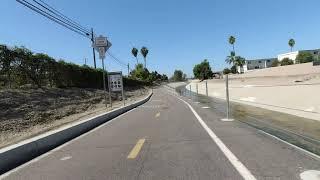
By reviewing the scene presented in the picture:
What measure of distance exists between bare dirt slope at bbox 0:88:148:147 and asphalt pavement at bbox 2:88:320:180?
6.31 meters

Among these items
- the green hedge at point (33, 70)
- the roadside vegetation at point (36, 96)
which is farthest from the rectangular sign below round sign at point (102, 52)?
the green hedge at point (33, 70)

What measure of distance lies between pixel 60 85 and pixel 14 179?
2886 centimetres

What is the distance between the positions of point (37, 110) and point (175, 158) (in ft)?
55.9

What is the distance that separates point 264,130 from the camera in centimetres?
1341

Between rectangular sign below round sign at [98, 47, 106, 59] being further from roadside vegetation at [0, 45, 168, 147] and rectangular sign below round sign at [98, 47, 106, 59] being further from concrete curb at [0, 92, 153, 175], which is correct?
concrete curb at [0, 92, 153, 175]

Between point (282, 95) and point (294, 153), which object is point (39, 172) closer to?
point (294, 153)

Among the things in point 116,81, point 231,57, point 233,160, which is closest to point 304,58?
point 231,57

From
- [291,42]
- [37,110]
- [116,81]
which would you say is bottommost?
[37,110]

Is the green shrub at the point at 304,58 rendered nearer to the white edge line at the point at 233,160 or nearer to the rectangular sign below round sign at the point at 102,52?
the rectangular sign below round sign at the point at 102,52

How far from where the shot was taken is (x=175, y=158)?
8859 mm

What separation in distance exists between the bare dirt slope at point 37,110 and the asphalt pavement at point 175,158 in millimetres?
6310

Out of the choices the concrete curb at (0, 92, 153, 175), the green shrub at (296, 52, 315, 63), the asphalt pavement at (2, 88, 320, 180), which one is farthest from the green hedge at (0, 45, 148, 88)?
the green shrub at (296, 52, 315, 63)

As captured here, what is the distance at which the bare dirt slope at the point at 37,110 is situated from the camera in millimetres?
19219

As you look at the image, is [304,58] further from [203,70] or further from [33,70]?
[33,70]
